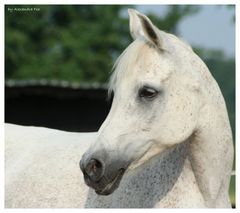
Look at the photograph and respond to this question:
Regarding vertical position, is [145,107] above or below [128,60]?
below

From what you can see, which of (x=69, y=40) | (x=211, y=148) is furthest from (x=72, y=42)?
(x=211, y=148)

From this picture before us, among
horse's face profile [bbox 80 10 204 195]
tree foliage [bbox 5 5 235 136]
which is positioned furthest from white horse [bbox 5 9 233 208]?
tree foliage [bbox 5 5 235 136]

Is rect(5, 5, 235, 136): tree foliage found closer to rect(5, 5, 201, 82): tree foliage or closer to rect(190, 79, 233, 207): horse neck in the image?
rect(5, 5, 201, 82): tree foliage

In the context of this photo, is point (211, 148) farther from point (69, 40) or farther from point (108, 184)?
point (69, 40)

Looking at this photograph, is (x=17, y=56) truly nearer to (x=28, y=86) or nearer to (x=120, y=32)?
(x=120, y=32)

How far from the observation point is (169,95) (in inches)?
116

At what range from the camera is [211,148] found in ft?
10.1

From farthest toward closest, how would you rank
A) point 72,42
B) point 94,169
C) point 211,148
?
point 72,42
point 211,148
point 94,169

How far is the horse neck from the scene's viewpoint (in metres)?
3.07

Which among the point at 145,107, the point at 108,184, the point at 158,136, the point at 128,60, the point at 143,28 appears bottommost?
the point at 108,184

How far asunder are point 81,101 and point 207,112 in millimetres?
5837

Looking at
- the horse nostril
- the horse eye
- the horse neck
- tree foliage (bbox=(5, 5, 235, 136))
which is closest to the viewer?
the horse nostril

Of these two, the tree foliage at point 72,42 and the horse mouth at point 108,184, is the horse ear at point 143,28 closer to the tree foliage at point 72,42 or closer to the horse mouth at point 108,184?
the horse mouth at point 108,184

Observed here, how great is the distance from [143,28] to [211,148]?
0.71m
